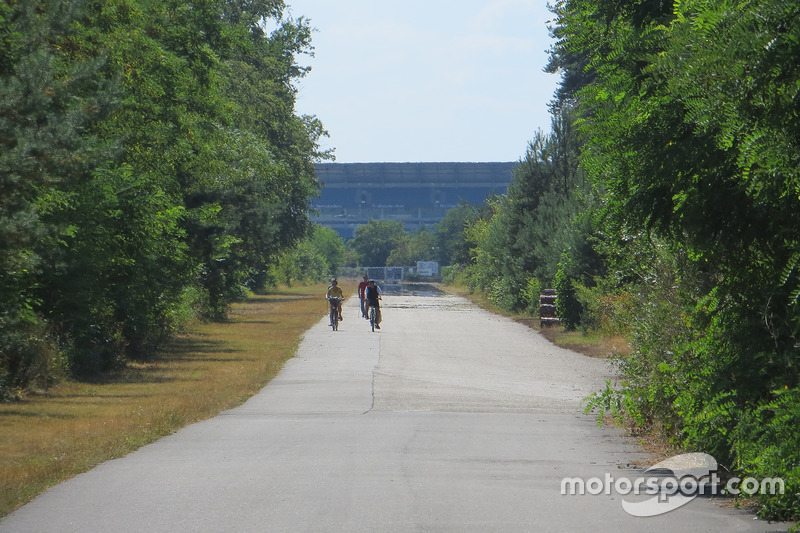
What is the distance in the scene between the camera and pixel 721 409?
8719 millimetres

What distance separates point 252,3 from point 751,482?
159 ft

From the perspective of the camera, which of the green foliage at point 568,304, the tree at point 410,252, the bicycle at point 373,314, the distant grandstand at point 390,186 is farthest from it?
the distant grandstand at point 390,186

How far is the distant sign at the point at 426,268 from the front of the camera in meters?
153

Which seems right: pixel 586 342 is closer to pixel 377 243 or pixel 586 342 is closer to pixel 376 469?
pixel 376 469

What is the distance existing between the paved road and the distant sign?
434 feet

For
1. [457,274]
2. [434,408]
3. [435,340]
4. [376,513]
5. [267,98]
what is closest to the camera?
[376,513]

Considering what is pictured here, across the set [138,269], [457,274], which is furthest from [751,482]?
[457,274]

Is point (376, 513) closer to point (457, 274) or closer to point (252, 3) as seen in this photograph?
point (252, 3)

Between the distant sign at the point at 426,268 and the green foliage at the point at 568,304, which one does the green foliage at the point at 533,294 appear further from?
the distant sign at the point at 426,268

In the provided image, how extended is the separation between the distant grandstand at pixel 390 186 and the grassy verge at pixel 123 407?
164189 millimetres

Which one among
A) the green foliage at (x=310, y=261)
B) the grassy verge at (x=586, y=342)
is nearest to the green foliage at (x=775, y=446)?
the grassy verge at (x=586, y=342)

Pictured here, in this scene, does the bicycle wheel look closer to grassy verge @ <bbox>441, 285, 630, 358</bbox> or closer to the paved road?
grassy verge @ <bbox>441, 285, 630, 358</bbox>

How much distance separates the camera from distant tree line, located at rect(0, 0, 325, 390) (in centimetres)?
1395

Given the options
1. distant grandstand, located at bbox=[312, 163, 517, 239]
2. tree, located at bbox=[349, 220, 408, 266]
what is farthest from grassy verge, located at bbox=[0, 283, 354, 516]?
distant grandstand, located at bbox=[312, 163, 517, 239]
